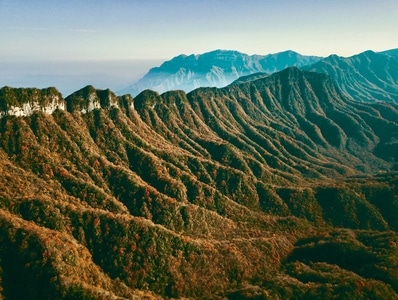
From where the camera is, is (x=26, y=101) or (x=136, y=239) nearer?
(x=136, y=239)

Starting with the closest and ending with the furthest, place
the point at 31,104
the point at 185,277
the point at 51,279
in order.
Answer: the point at 51,279, the point at 185,277, the point at 31,104

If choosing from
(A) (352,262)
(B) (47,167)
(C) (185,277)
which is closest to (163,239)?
(C) (185,277)

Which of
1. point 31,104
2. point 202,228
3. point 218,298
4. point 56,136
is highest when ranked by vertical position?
point 31,104

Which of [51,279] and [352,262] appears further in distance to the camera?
[352,262]

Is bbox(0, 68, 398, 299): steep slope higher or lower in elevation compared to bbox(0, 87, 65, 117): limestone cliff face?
lower

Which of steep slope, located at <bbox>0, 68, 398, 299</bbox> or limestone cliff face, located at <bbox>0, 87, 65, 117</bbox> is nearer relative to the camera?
steep slope, located at <bbox>0, 68, 398, 299</bbox>

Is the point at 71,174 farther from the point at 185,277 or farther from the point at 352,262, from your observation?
the point at 352,262

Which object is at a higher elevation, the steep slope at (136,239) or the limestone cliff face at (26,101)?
the limestone cliff face at (26,101)

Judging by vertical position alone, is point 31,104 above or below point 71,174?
above

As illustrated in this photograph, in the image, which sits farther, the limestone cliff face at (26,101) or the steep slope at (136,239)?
the limestone cliff face at (26,101)

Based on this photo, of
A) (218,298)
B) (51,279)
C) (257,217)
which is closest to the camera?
(51,279)

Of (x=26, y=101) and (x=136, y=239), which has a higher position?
(x=26, y=101)
